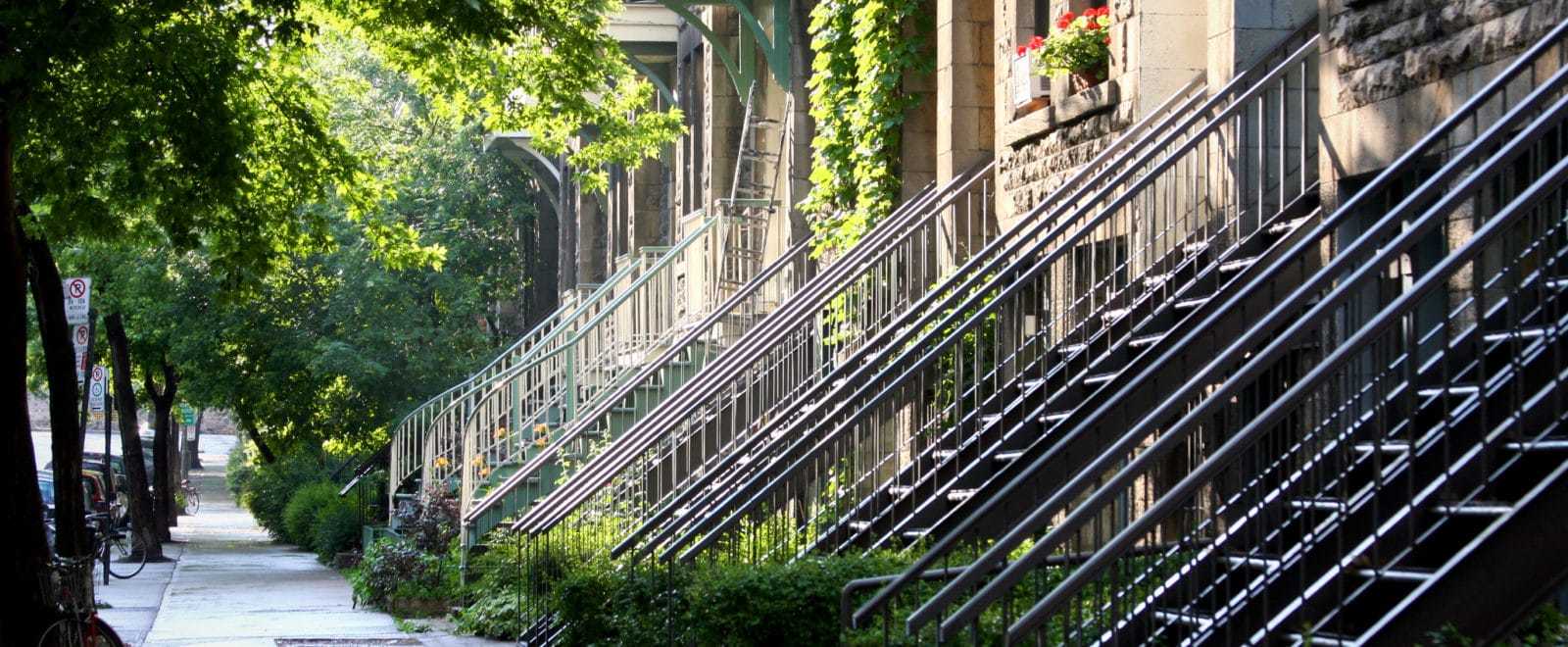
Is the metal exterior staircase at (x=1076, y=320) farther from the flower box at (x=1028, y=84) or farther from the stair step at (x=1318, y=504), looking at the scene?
the stair step at (x=1318, y=504)

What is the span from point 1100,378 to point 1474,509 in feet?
14.7

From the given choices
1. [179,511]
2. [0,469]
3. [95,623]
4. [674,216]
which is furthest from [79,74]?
[179,511]

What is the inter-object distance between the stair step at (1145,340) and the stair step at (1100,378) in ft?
0.62

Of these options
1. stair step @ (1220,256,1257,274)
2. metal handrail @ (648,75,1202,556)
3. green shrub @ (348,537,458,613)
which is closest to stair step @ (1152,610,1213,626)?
stair step @ (1220,256,1257,274)

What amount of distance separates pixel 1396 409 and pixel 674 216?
64.5 feet

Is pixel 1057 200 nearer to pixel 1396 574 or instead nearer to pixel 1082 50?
pixel 1082 50

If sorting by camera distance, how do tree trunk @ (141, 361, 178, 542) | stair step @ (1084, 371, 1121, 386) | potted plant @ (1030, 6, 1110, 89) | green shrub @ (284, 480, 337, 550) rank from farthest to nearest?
1. tree trunk @ (141, 361, 178, 542)
2. green shrub @ (284, 480, 337, 550)
3. potted plant @ (1030, 6, 1110, 89)
4. stair step @ (1084, 371, 1121, 386)

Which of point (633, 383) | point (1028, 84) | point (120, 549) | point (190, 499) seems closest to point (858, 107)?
point (633, 383)

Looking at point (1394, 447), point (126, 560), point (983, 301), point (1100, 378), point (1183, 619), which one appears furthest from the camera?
point (126, 560)

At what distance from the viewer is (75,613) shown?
1192 centimetres

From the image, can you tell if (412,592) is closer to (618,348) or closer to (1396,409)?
(618,348)

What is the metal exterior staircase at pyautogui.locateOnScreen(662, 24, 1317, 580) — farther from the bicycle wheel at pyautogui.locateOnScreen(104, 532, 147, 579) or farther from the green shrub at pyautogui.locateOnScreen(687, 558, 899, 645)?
the bicycle wheel at pyautogui.locateOnScreen(104, 532, 147, 579)

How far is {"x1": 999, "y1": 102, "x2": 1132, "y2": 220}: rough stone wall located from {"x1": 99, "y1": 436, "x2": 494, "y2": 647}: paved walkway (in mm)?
5401

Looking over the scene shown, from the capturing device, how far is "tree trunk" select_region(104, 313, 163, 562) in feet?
96.0
